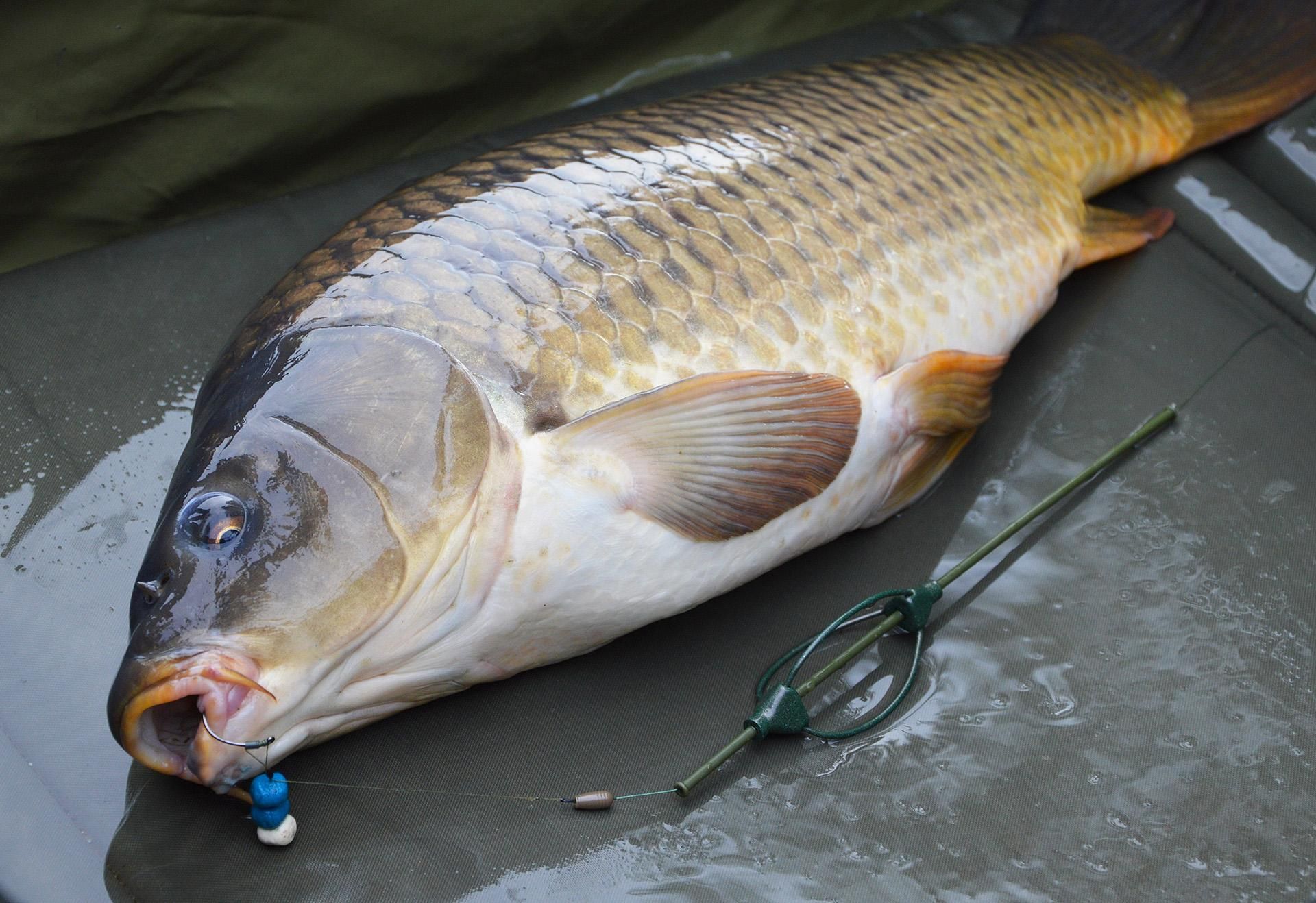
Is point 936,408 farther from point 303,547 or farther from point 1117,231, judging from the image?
point 303,547

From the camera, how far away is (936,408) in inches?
82.2

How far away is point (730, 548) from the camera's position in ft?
6.19

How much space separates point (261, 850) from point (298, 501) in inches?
18.6

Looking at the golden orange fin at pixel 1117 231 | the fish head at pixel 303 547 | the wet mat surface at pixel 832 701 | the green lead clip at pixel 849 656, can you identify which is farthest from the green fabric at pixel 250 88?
the green lead clip at pixel 849 656

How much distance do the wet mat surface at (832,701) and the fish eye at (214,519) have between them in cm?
38

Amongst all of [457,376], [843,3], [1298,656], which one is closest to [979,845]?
[1298,656]

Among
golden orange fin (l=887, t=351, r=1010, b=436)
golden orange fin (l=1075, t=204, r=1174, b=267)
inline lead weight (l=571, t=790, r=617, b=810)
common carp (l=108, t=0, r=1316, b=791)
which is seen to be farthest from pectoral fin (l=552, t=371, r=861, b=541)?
golden orange fin (l=1075, t=204, r=1174, b=267)

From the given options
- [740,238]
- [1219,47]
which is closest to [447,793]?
[740,238]

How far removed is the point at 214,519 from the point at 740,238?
922 mm

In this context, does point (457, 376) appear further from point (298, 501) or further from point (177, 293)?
point (177, 293)

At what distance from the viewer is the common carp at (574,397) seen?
1.54 metres

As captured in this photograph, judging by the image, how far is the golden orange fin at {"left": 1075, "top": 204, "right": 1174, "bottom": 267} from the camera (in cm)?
254

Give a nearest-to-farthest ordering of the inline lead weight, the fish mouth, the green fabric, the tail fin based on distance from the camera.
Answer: the fish mouth < the inline lead weight < the green fabric < the tail fin

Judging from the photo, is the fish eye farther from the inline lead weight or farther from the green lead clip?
the green lead clip
